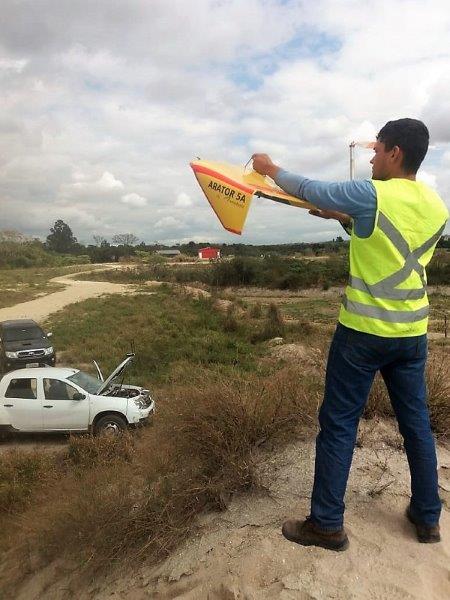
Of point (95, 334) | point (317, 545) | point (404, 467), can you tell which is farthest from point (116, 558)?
point (95, 334)

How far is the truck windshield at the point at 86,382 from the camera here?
10203 millimetres

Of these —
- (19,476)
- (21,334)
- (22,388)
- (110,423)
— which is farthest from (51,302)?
(19,476)

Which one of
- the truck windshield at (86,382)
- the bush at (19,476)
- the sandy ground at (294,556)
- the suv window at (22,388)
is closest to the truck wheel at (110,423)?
the truck windshield at (86,382)

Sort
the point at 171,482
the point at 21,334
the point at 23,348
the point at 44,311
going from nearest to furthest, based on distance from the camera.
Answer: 1. the point at 171,482
2. the point at 23,348
3. the point at 21,334
4. the point at 44,311

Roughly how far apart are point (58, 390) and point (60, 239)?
126644mm

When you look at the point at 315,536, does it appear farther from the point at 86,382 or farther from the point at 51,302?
the point at 51,302

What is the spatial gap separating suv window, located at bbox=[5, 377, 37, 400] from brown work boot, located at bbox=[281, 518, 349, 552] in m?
8.40

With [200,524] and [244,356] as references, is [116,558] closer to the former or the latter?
[200,524]

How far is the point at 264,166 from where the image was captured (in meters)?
3.00

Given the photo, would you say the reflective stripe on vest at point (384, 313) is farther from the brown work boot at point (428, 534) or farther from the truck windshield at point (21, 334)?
the truck windshield at point (21, 334)

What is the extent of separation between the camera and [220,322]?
25.8 metres

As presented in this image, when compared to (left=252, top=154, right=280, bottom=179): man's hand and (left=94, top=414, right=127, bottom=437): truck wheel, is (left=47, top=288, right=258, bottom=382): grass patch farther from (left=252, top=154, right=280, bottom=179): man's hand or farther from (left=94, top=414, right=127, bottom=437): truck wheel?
(left=252, top=154, right=280, bottom=179): man's hand

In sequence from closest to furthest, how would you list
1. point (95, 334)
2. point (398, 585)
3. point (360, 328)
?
1. point (398, 585)
2. point (360, 328)
3. point (95, 334)

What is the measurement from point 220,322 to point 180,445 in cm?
2166
